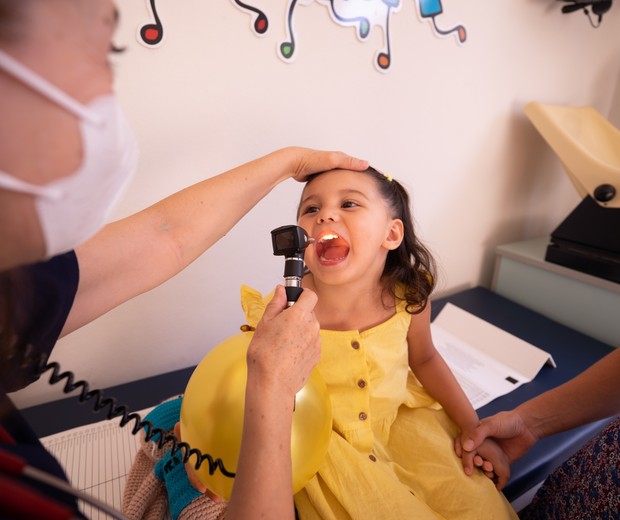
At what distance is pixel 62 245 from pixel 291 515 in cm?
48

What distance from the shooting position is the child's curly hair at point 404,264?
105 centimetres

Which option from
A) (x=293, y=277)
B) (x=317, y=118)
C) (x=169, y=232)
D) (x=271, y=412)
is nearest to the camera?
(x=271, y=412)

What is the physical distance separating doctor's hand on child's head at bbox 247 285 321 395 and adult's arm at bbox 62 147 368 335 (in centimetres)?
32


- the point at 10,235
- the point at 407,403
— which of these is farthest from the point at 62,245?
the point at 407,403

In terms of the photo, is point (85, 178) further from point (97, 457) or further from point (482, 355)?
point (482, 355)

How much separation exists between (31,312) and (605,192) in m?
1.95

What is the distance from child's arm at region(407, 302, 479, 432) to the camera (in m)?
1.04

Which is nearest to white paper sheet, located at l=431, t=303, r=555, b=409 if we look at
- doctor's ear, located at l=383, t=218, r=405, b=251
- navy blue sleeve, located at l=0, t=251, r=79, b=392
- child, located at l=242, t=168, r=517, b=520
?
child, located at l=242, t=168, r=517, b=520

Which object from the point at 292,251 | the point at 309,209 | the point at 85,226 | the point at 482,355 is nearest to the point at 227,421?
the point at 292,251

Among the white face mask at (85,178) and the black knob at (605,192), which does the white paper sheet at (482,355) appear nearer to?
the black knob at (605,192)

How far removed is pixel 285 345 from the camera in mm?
566

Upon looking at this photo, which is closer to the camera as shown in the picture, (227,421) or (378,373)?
(227,421)

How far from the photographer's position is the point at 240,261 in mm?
1320

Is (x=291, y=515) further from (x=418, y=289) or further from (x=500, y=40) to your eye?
(x=500, y=40)
